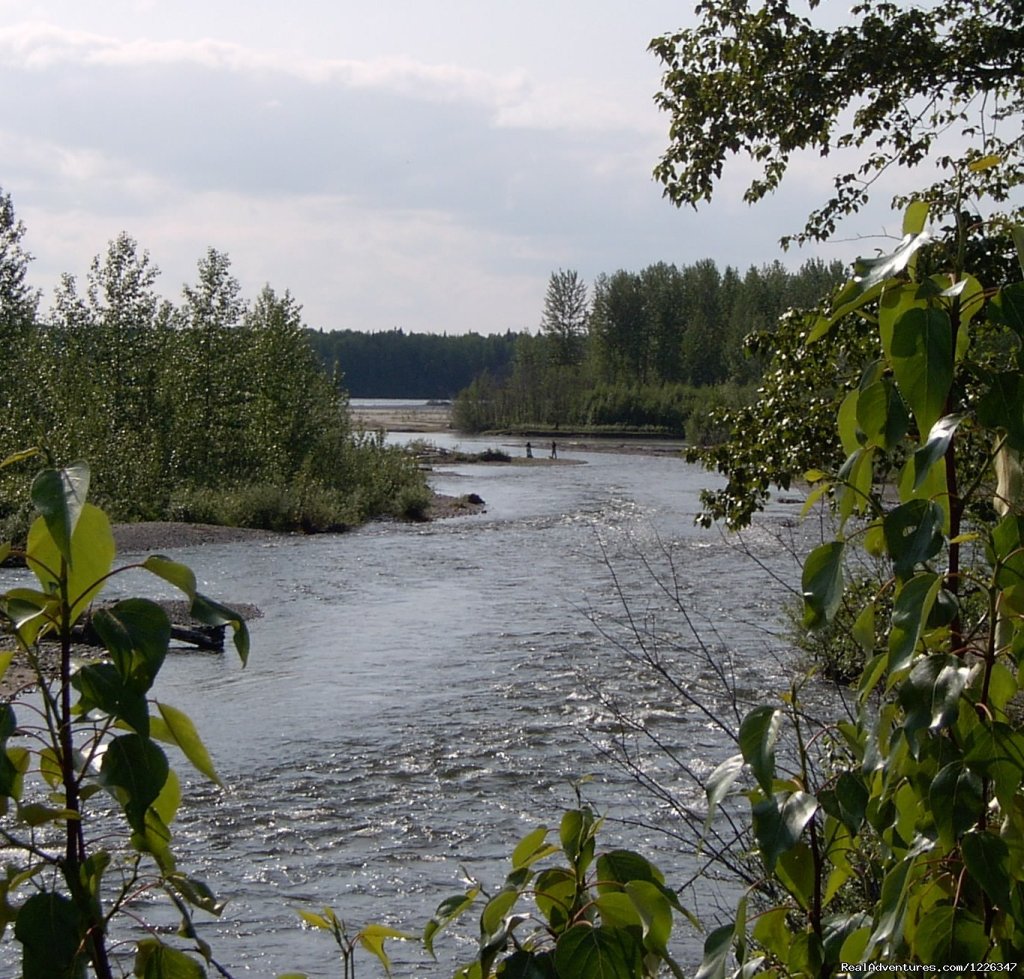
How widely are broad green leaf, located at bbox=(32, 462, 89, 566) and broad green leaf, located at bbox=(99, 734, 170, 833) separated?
18 centimetres

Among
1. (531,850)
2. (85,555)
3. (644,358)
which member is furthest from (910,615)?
(644,358)

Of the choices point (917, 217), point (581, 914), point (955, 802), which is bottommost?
point (581, 914)

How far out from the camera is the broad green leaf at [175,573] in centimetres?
118

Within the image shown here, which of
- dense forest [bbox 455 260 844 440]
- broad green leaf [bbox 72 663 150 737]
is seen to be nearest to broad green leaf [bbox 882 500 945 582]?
broad green leaf [bbox 72 663 150 737]

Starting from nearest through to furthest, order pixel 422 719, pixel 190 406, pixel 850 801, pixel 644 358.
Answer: pixel 850 801, pixel 422 719, pixel 190 406, pixel 644 358

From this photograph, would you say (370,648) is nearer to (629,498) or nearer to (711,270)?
(629,498)

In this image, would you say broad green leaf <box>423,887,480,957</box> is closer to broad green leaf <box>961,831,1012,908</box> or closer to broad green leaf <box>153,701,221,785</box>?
broad green leaf <box>153,701,221,785</box>

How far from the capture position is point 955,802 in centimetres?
128

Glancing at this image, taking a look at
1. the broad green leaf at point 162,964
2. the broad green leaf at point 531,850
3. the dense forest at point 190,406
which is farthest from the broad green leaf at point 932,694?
the dense forest at point 190,406

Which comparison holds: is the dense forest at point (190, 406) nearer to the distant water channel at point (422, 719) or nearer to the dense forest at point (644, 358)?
the distant water channel at point (422, 719)

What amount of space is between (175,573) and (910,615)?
2.31ft

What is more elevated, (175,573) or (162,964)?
(175,573)

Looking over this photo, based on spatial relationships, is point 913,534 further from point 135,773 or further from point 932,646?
point 135,773

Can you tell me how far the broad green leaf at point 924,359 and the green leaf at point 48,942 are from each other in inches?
37.4
